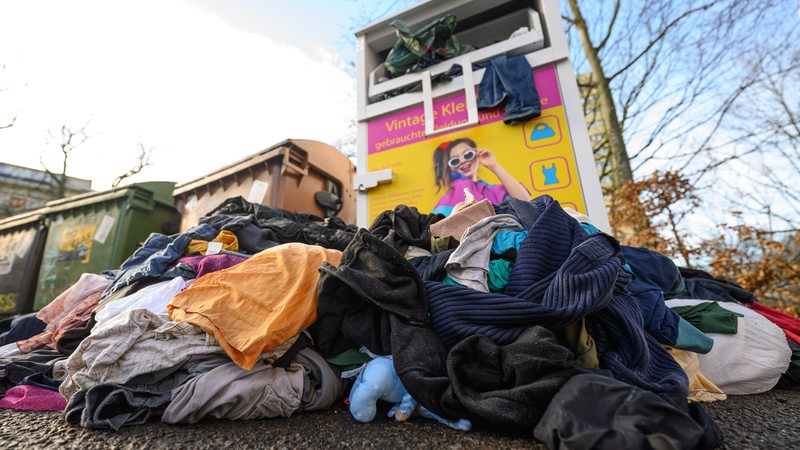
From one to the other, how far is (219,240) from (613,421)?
6.68 feet

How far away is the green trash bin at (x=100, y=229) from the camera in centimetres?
355

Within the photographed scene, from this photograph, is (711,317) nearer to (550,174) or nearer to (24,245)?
(550,174)

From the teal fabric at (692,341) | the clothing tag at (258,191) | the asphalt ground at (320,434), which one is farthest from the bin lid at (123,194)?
the teal fabric at (692,341)

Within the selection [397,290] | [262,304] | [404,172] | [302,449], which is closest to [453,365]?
[397,290]

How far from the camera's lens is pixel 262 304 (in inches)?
48.3

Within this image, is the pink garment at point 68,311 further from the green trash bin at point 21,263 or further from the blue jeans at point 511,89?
the green trash bin at point 21,263

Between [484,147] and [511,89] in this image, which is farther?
[484,147]

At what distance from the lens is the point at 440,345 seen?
3.69 ft

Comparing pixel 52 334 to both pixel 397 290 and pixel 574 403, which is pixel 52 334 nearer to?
pixel 397 290

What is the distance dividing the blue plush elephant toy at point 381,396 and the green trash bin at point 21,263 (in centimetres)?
530

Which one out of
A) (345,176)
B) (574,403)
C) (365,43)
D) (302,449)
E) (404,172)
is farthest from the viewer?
(345,176)

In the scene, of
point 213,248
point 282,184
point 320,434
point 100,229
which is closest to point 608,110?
point 282,184

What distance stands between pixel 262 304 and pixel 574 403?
1030mm

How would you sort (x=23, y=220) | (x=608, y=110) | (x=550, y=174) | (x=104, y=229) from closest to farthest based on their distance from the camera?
(x=550, y=174)
(x=104, y=229)
(x=23, y=220)
(x=608, y=110)
